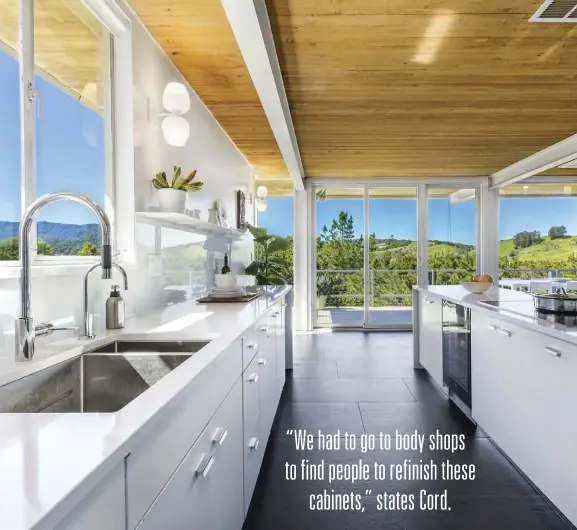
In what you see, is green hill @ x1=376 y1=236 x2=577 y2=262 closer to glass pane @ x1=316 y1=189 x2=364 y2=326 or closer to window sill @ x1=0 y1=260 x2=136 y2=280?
glass pane @ x1=316 y1=189 x2=364 y2=326

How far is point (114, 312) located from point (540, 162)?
17.5ft

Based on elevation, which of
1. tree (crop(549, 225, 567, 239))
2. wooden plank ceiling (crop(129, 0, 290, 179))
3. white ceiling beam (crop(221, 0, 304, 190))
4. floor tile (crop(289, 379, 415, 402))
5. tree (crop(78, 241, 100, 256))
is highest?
wooden plank ceiling (crop(129, 0, 290, 179))

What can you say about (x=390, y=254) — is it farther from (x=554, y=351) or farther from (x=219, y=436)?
(x=219, y=436)

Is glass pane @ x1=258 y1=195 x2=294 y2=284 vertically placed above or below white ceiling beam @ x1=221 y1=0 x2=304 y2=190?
below

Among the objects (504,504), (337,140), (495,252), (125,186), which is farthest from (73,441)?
(495,252)

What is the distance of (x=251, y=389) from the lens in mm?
2092

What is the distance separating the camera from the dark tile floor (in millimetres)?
2008

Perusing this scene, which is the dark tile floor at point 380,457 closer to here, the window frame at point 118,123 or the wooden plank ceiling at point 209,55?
the window frame at point 118,123

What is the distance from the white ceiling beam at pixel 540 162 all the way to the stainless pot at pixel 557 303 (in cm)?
322

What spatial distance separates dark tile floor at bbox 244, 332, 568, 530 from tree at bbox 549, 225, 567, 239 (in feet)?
14.0

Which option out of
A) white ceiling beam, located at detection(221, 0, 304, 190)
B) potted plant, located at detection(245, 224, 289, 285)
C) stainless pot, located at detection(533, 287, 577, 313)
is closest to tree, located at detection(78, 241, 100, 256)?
white ceiling beam, located at detection(221, 0, 304, 190)

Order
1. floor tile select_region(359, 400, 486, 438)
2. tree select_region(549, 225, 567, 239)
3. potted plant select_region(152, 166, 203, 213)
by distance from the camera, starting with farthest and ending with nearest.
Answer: tree select_region(549, 225, 567, 239), floor tile select_region(359, 400, 486, 438), potted plant select_region(152, 166, 203, 213)

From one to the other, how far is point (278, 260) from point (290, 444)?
343cm

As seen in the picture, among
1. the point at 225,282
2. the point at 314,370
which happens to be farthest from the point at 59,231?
the point at 314,370
